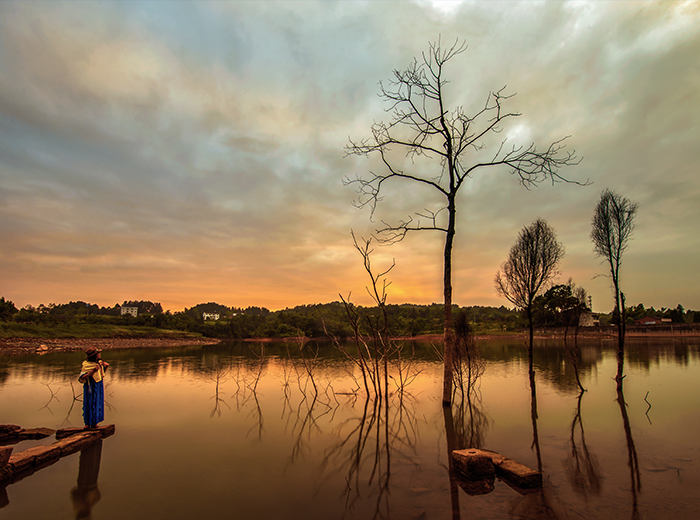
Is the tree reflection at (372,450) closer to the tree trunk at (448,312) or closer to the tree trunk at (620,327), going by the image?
the tree trunk at (448,312)

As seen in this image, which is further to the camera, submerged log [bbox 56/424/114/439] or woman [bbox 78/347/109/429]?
woman [bbox 78/347/109/429]

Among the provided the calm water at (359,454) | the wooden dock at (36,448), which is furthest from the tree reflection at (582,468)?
the wooden dock at (36,448)

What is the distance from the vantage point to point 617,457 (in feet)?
22.9

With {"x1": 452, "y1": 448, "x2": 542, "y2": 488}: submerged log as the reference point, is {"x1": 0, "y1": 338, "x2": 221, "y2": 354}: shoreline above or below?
below

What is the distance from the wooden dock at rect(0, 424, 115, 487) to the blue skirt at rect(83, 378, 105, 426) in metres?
0.27

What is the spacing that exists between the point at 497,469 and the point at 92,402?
31.3ft

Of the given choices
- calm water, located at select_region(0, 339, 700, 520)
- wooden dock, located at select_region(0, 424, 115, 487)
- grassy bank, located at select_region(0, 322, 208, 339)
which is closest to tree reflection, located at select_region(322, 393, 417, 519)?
calm water, located at select_region(0, 339, 700, 520)

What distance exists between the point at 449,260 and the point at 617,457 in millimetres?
6134

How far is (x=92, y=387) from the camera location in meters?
8.71

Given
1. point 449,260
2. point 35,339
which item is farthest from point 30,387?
point 35,339

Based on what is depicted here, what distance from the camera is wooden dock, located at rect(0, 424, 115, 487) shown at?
20.9 feet

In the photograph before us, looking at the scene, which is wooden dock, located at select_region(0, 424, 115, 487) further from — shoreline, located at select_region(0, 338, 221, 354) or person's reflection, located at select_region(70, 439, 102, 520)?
shoreline, located at select_region(0, 338, 221, 354)

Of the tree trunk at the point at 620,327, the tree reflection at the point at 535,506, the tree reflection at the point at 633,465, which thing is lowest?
the tree reflection at the point at 633,465

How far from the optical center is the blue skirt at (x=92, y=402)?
343 inches
